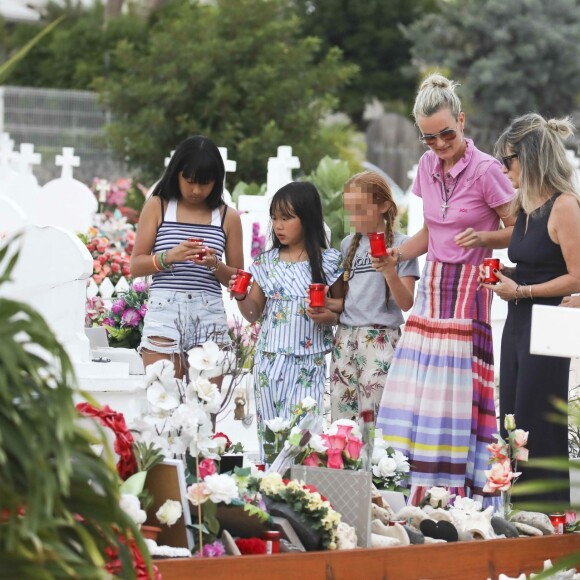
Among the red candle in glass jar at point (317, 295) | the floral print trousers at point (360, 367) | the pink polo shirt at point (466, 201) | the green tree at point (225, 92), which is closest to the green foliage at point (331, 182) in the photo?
the green tree at point (225, 92)

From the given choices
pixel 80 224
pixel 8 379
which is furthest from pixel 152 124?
pixel 8 379

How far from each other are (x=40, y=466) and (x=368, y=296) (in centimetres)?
319

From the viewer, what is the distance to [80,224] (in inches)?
435

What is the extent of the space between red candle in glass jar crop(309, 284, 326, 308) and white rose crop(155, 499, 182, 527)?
5.33ft

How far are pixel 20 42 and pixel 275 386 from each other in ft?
66.5

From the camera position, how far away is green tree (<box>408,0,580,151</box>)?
25734 millimetres

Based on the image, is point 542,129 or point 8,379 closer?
point 8,379

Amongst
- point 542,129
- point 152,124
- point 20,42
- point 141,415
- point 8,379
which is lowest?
point 141,415

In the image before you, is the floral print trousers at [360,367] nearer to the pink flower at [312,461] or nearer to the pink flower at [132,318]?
the pink flower at [312,461]

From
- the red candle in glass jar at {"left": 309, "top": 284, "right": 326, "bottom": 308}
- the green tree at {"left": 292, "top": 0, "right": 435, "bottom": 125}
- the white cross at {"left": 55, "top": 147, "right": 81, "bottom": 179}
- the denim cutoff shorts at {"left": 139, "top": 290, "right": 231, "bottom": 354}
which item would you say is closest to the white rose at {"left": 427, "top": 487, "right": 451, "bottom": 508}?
the red candle in glass jar at {"left": 309, "top": 284, "right": 326, "bottom": 308}

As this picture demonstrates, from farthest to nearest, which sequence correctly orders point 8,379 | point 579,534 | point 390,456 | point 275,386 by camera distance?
point 275,386
point 390,456
point 579,534
point 8,379

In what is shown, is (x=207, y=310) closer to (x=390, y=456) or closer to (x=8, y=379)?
(x=390, y=456)

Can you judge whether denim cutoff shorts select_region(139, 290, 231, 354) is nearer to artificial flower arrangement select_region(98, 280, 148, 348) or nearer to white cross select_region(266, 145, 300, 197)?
artificial flower arrangement select_region(98, 280, 148, 348)

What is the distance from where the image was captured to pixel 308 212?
5.25 m
